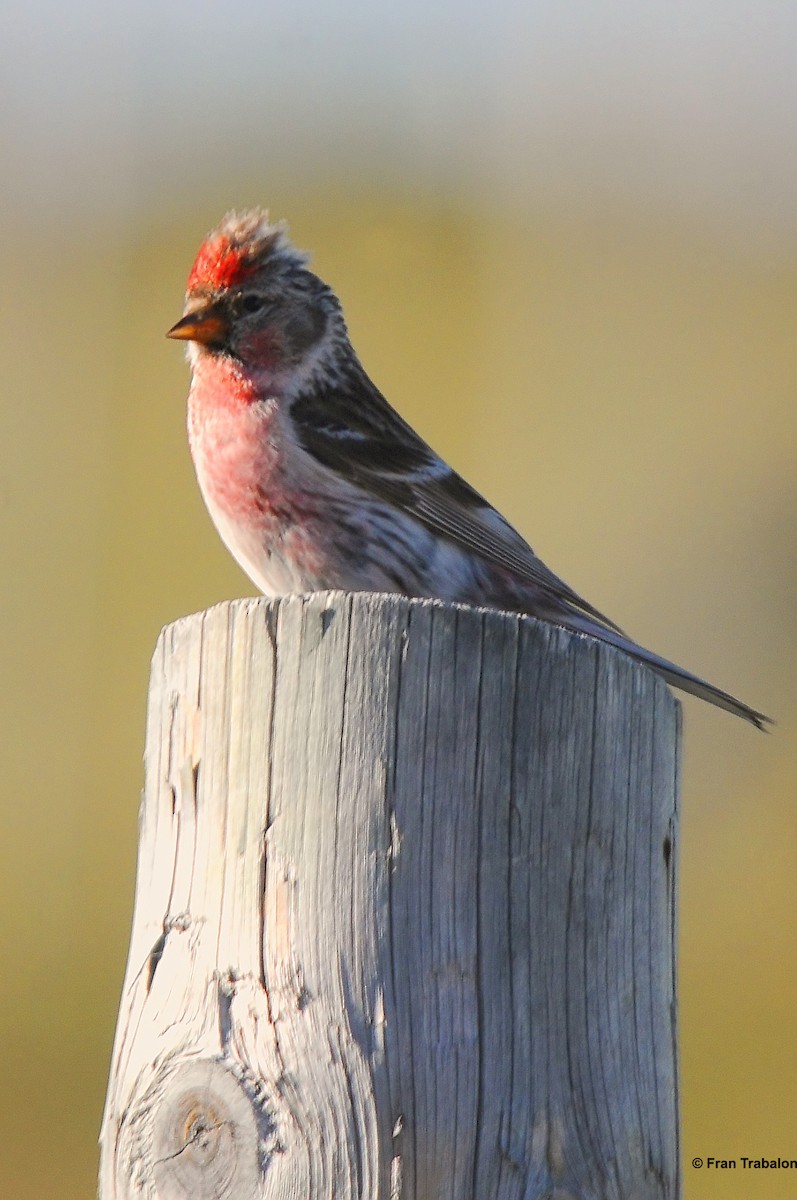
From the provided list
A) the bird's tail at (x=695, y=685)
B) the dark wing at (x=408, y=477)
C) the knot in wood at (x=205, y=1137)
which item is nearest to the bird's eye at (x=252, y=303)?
the dark wing at (x=408, y=477)

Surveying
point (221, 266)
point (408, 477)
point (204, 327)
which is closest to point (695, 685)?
point (408, 477)

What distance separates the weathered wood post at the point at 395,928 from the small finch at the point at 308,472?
1046 millimetres

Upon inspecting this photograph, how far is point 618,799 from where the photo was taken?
200 cm

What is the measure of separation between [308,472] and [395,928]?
1630mm

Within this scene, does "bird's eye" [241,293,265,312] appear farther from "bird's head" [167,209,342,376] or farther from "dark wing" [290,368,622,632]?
"dark wing" [290,368,622,632]

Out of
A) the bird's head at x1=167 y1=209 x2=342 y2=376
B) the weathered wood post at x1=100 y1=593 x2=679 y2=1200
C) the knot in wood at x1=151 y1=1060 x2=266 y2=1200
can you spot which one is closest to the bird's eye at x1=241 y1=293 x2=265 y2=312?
the bird's head at x1=167 y1=209 x2=342 y2=376

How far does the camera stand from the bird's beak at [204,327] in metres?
3.51

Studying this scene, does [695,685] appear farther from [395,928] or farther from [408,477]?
[395,928]

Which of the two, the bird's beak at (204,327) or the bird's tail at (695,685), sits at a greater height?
the bird's beak at (204,327)

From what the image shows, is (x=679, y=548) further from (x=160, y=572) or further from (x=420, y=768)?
(x=420, y=768)

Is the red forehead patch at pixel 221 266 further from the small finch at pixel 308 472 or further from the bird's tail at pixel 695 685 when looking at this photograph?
the bird's tail at pixel 695 685

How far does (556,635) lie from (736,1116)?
3.78 meters

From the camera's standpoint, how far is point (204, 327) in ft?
11.6

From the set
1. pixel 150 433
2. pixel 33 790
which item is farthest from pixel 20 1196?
pixel 150 433
